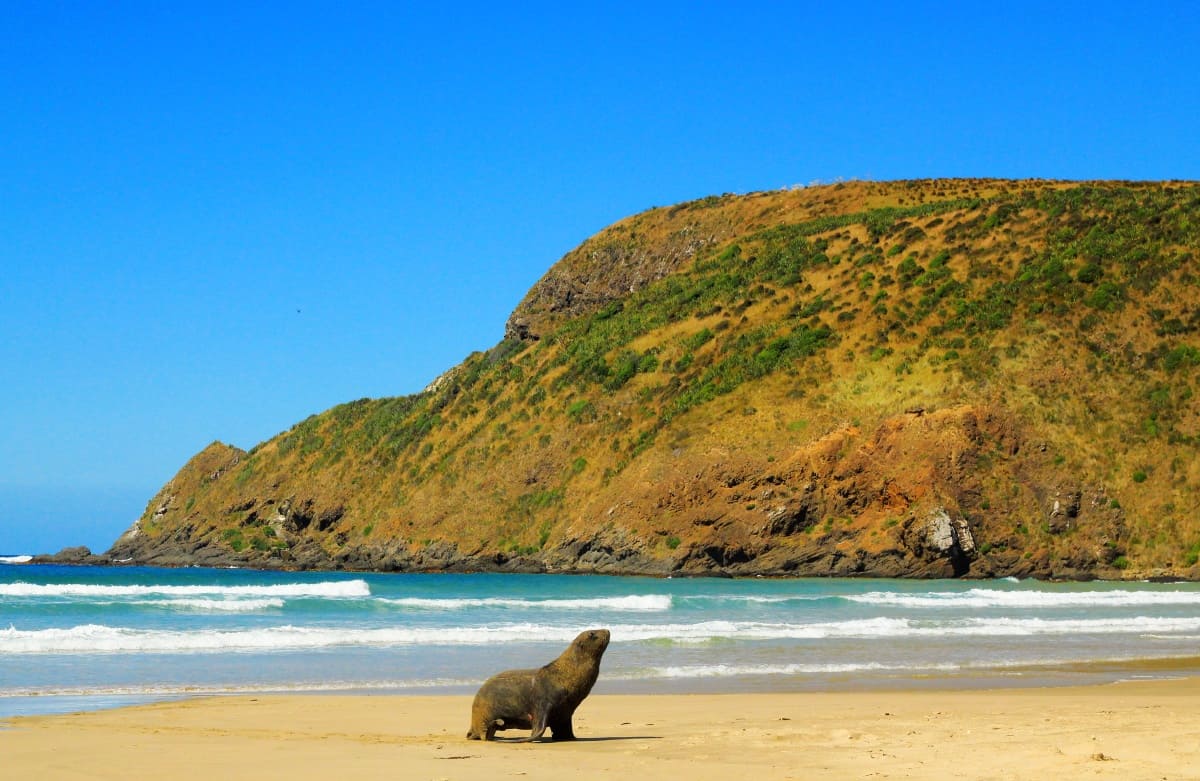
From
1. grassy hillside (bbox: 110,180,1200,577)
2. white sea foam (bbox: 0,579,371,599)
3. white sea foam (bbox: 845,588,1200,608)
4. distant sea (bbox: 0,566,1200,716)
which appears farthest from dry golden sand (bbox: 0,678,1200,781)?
grassy hillside (bbox: 110,180,1200,577)

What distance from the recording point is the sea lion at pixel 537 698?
508 inches

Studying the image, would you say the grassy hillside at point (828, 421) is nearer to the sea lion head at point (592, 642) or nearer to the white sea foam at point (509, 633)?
the white sea foam at point (509, 633)

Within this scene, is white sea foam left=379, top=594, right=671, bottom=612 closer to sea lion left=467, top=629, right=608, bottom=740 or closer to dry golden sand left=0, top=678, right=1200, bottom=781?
dry golden sand left=0, top=678, right=1200, bottom=781

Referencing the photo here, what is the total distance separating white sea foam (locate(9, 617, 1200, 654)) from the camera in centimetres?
2312

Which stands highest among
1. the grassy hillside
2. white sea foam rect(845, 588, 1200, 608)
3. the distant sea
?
the grassy hillside

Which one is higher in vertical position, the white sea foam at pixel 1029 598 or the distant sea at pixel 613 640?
the distant sea at pixel 613 640

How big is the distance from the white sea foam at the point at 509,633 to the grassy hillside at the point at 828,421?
2259cm

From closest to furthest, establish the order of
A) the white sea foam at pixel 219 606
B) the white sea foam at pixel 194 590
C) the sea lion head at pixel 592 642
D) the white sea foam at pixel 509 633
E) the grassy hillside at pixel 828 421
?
the sea lion head at pixel 592 642, the white sea foam at pixel 509 633, the white sea foam at pixel 219 606, the white sea foam at pixel 194 590, the grassy hillside at pixel 828 421

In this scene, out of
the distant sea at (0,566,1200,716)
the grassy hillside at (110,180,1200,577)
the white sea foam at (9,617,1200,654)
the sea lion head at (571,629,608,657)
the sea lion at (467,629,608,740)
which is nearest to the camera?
the sea lion at (467,629,608,740)

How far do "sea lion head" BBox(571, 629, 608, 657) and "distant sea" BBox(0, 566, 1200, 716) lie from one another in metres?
5.04

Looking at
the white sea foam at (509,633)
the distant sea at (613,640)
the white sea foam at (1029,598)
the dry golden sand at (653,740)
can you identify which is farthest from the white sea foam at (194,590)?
the dry golden sand at (653,740)

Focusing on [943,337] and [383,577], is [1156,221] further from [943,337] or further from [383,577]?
[383,577]

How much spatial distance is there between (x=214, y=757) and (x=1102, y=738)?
798 centimetres

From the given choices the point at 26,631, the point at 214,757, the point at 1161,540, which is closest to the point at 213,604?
the point at 26,631
